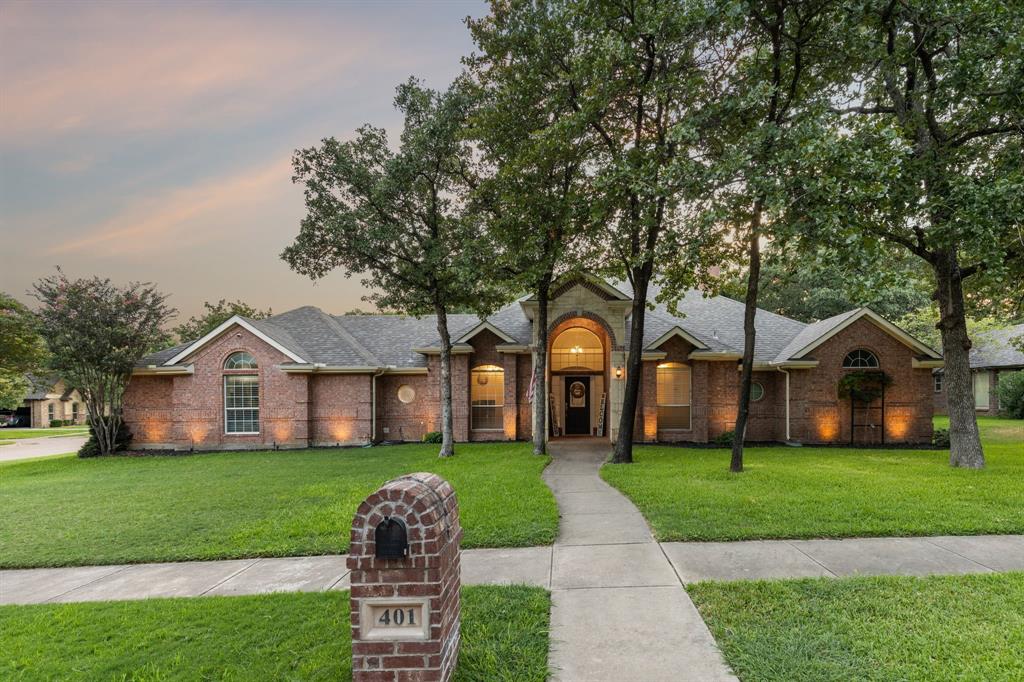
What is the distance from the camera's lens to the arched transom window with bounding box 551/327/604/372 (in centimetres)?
1931

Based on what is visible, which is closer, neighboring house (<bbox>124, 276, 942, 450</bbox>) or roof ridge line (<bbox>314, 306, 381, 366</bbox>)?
neighboring house (<bbox>124, 276, 942, 450</bbox>)

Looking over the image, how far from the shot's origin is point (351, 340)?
20.0 m

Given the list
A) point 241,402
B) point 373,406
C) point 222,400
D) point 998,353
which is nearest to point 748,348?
point 373,406

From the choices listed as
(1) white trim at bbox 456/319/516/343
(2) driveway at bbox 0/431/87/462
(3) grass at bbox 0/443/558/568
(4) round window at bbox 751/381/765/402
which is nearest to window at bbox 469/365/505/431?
(1) white trim at bbox 456/319/516/343

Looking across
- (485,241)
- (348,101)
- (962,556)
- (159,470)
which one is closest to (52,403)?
(159,470)

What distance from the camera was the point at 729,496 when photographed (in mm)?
8328

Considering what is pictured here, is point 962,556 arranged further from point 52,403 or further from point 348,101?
point 52,403

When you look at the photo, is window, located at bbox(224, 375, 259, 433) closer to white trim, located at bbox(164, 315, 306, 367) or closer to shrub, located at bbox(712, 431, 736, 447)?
white trim, located at bbox(164, 315, 306, 367)

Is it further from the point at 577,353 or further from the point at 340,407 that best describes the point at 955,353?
the point at 340,407

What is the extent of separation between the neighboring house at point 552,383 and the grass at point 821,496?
3666 millimetres

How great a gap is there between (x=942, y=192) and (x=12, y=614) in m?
16.6

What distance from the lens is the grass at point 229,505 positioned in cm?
639

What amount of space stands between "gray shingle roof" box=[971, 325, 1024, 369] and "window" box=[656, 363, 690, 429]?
22.3 m

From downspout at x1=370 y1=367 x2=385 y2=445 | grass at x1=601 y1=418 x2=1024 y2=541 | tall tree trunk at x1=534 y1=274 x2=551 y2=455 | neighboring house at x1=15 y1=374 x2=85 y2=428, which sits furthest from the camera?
neighboring house at x1=15 y1=374 x2=85 y2=428
